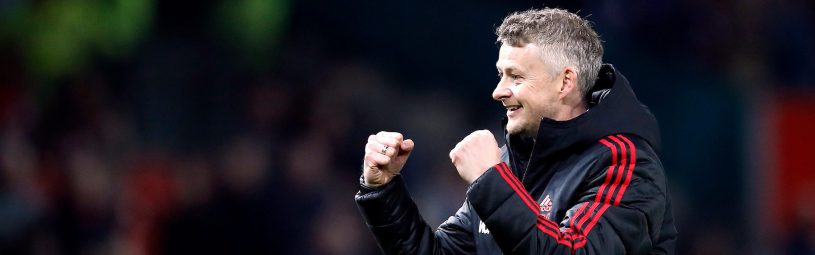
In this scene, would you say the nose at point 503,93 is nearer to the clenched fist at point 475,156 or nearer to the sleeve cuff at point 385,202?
the clenched fist at point 475,156

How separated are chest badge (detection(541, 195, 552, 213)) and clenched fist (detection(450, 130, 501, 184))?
0.21 m

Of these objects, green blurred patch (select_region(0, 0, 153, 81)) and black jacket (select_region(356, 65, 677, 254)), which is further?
green blurred patch (select_region(0, 0, 153, 81))

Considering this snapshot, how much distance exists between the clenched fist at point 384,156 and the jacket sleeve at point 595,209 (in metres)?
0.33

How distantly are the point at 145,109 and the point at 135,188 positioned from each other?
39cm

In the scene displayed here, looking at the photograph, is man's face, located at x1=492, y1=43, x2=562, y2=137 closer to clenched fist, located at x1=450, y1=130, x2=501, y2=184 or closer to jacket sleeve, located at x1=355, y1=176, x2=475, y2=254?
clenched fist, located at x1=450, y1=130, x2=501, y2=184

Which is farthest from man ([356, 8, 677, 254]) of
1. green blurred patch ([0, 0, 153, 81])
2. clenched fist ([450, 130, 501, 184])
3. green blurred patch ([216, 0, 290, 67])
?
green blurred patch ([216, 0, 290, 67])

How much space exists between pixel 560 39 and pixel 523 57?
0.11 m

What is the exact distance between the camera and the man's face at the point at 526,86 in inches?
106

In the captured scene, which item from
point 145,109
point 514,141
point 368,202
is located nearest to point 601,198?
point 514,141

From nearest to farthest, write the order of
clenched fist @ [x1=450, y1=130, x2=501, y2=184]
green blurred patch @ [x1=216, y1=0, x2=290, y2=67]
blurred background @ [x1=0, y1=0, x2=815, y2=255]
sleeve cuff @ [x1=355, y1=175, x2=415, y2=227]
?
clenched fist @ [x1=450, y1=130, x2=501, y2=184] < sleeve cuff @ [x1=355, y1=175, x2=415, y2=227] < blurred background @ [x1=0, y1=0, x2=815, y2=255] < green blurred patch @ [x1=216, y1=0, x2=290, y2=67]

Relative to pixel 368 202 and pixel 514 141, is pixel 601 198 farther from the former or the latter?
pixel 368 202

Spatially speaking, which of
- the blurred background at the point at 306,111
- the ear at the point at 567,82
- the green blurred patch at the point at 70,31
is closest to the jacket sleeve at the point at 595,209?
the ear at the point at 567,82

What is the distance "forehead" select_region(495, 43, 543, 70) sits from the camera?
2.69 m

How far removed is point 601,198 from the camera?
2.52 metres
